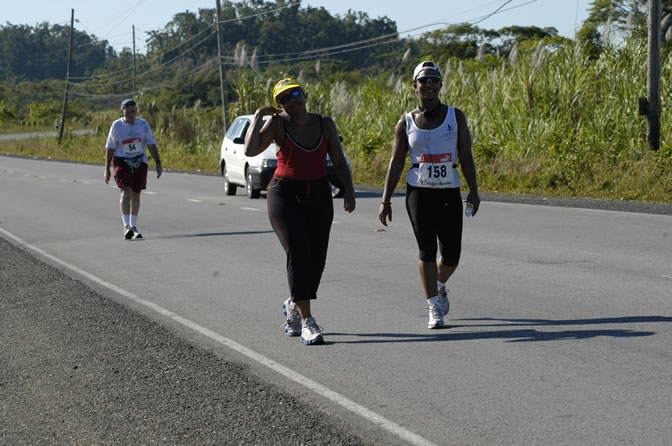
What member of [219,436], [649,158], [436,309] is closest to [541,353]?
[436,309]

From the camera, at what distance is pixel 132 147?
13.5m

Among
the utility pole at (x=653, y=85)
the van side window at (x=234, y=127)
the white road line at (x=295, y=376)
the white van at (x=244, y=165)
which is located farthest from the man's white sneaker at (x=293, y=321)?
the van side window at (x=234, y=127)

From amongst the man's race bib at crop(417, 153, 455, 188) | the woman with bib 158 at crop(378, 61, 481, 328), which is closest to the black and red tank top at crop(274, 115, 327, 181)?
the woman with bib 158 at crop(378, 61, 481, 328)

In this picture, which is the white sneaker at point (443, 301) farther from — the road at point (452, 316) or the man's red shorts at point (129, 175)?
the man's red shorts at point (129, 175)

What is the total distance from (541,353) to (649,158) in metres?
13.3

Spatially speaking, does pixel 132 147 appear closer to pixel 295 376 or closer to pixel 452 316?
pixel 452 316

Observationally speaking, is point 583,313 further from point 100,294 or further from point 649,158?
point 649,158

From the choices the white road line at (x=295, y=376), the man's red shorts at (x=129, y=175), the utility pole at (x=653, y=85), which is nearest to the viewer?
the white road line at (x=295, y=376)

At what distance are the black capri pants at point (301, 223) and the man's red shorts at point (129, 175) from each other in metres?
7.21

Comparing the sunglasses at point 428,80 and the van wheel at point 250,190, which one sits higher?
the sunglasses at point 428,80

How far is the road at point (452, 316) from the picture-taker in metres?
4.87

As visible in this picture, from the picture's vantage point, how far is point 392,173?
721 cm

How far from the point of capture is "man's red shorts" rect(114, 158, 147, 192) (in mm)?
13570

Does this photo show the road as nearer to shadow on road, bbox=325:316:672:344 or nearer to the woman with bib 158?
shadow on road, bbox=325:316:672:344
